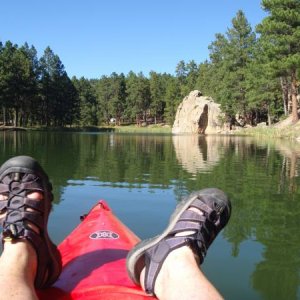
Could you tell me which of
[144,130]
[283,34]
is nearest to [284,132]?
[283,34]

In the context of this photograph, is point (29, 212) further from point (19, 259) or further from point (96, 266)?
point (96, 266)

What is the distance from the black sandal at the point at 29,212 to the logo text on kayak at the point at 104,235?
2.06 feet

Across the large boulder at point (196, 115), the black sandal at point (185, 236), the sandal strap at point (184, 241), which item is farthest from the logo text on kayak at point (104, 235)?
the large boulder at point (196, 115)

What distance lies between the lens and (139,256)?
8.73 feet

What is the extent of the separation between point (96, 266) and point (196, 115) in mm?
62639

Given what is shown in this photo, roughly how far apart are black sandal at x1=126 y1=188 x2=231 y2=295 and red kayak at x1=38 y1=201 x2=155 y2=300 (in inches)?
4.6

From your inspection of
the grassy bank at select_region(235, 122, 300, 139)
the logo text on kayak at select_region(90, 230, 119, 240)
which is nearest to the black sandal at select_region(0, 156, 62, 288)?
the logo text on kayak at select_region(90, 230, 119, 240)

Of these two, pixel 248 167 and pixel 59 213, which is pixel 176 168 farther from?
pixel 59 213

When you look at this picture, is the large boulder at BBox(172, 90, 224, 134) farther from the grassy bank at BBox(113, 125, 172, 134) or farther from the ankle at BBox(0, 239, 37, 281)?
the ankle at BBox(0, 239, 37, 281)

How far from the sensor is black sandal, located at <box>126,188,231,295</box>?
2586mm

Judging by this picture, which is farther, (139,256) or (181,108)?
(181,108)

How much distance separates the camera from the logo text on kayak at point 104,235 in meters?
3.45

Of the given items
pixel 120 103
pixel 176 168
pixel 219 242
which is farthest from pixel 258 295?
pixel 120 103

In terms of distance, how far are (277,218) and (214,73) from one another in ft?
215
